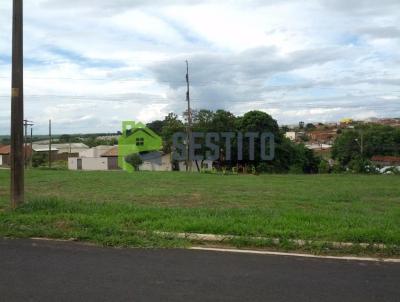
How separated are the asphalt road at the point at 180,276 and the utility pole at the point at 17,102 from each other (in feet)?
10.5

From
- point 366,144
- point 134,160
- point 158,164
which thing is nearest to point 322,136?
point 366,144

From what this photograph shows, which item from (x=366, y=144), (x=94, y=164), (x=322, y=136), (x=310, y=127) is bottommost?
(x=94, y=164)

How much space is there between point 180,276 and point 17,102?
620 centimetres

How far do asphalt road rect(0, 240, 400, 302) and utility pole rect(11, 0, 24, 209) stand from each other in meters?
3.19

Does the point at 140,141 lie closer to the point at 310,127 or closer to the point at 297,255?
the point at 310,127

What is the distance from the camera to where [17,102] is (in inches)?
393

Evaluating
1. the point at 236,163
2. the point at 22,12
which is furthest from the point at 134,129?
the point at 22,12

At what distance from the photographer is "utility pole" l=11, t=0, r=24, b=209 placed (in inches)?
393

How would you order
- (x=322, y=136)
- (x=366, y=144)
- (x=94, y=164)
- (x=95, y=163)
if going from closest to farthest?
(x=366, y=144)
(x=94, y=164)
(x=95, y=163)
(x=322, y=136)

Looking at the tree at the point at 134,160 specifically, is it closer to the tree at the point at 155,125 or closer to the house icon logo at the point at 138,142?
the house icon logo at the point at 138,142

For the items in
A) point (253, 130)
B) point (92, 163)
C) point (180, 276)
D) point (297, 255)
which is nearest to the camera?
point (180, 276)

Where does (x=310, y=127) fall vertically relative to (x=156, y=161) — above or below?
above

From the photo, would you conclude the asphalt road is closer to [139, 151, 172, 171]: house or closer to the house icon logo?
the house icon logo

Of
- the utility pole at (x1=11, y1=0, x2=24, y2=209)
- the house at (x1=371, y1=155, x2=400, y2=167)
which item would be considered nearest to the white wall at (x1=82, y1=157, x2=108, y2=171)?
the house at (x1=371, y1=155, x2=400, y2=167)
